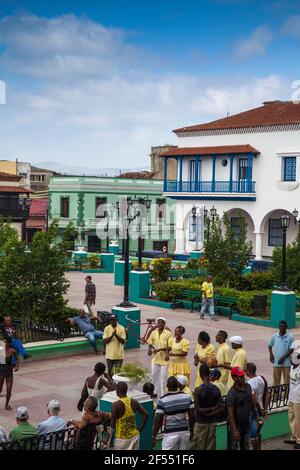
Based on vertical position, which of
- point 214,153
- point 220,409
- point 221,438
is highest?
point 214,153

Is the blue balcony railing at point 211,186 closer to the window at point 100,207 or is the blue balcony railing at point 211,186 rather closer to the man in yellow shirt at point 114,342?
the window at point 100,207

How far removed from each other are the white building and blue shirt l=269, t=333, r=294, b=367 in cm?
2819

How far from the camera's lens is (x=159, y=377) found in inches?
556

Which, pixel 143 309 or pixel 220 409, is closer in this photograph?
pixel 220 409

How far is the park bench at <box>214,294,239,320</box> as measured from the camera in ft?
82.8

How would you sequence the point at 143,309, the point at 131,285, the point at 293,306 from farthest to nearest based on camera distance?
the point at 131,285 → the point at 143,309 → the point at 293,306

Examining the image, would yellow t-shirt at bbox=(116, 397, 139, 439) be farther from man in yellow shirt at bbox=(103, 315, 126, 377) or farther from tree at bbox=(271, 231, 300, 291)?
tree at bbox=(271, 231, 300, 291)

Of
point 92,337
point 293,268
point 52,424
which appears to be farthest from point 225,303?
point 52,424

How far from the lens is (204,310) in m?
24.7

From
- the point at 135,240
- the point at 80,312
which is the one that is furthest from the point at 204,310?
the point at 135,240

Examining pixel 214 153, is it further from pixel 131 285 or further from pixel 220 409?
pixel 220 409
